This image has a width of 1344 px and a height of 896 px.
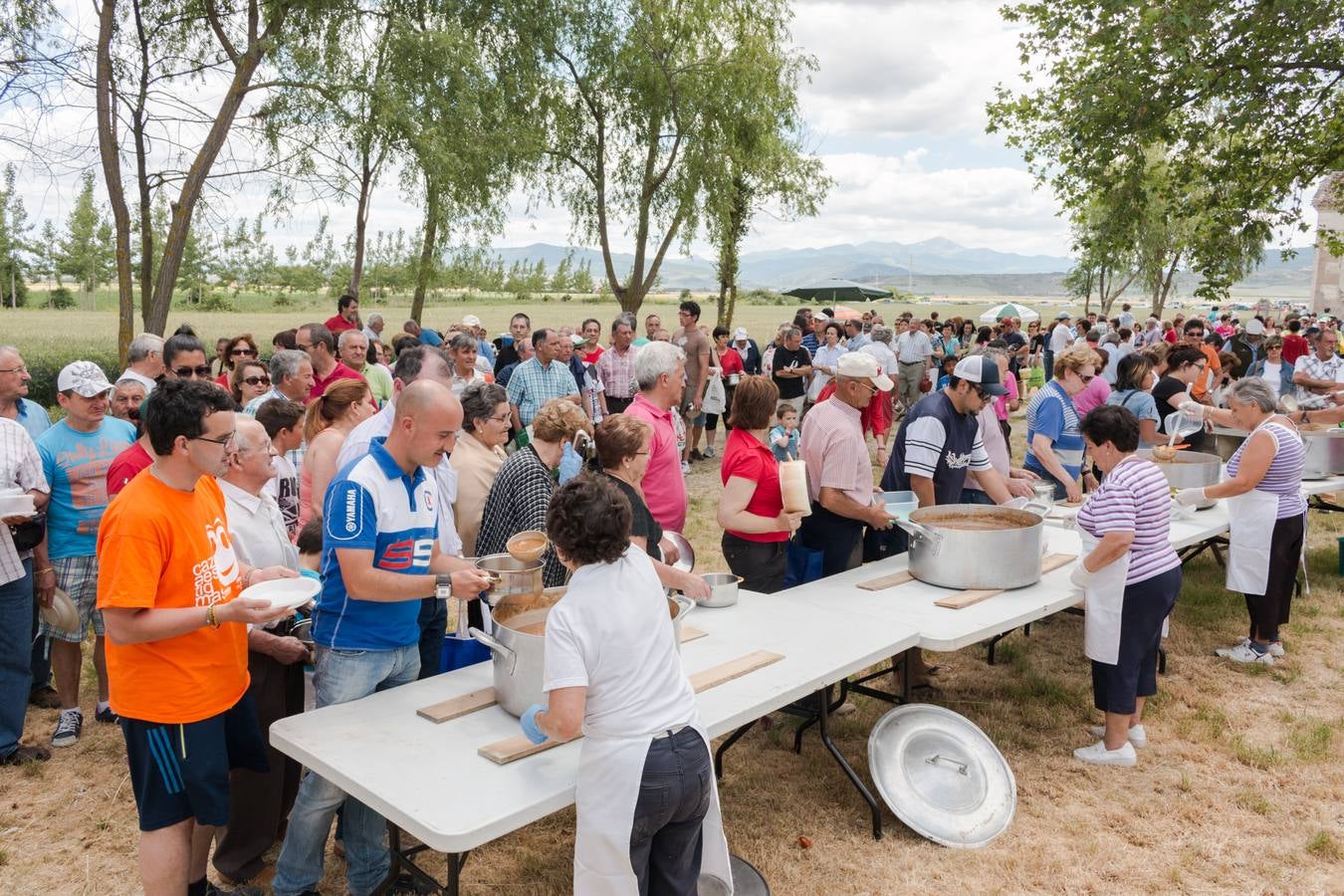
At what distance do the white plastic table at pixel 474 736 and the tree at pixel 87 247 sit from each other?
7609mm

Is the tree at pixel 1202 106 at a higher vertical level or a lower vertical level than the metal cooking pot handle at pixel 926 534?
higher

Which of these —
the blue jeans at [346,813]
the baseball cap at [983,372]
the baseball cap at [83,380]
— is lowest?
the blue jeans at [346,813]

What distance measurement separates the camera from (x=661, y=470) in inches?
161

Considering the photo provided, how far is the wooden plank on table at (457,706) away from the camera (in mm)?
2455

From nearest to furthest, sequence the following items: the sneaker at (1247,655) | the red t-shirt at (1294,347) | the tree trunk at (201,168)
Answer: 1. the sneaker at (1247,655)
2. the tree trunk at (201,168)
3. the red t-shirt at (1294,347)

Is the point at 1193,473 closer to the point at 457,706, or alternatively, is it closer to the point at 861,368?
the point at 861,368

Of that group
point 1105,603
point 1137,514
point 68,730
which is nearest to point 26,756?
point 68,730

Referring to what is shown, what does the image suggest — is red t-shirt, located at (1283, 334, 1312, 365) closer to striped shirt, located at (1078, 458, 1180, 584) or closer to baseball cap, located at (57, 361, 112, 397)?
striped shirt, located at (1078, 458, 1180, 584)

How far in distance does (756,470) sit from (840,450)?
0.44m

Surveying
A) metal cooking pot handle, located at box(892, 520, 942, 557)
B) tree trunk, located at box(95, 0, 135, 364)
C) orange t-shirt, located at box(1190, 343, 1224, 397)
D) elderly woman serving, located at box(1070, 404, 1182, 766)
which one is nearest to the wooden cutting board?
metal cooking pot handle, located at box(892, 520, 942, 557)

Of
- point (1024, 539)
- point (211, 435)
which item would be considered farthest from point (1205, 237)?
point (211, 435)

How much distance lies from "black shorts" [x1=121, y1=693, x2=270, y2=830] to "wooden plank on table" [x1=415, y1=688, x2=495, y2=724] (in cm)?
55

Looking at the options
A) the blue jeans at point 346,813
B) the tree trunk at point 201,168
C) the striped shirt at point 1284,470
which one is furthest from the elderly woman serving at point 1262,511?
the tree trunk at point 201,168

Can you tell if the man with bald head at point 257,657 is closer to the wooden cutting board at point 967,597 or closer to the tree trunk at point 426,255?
the wooden cutting board at point 967,597
